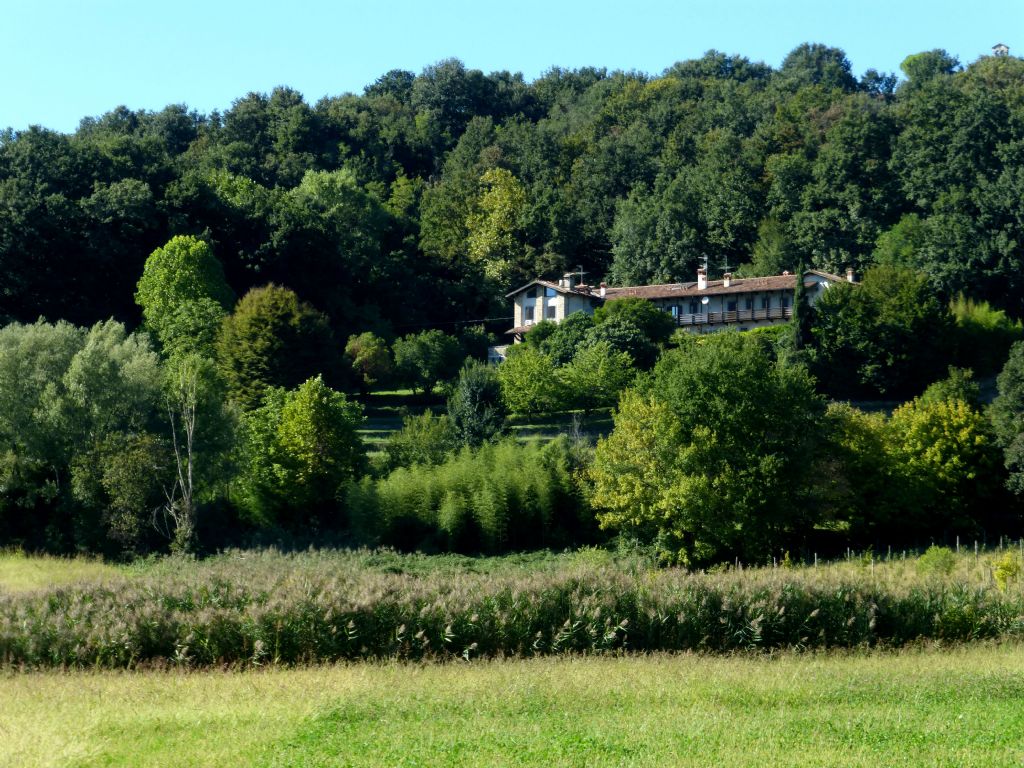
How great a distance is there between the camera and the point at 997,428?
4653 centimetres

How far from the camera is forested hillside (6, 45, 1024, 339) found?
69938 millimetres

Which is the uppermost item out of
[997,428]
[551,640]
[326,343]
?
[326,343]

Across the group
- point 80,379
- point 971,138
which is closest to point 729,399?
point 80,379

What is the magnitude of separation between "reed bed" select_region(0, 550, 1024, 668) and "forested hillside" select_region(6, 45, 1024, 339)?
1765 inches

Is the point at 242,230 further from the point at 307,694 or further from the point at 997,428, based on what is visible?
the point at 307,694

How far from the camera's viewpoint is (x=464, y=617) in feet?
73.0

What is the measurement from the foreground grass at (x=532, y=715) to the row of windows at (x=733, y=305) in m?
59.4

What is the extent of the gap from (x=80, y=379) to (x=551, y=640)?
28.2m

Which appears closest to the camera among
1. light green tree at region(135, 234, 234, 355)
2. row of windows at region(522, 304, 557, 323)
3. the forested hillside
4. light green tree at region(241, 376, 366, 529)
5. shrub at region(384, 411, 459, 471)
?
light green tree at region(241, 376, 366, 529)

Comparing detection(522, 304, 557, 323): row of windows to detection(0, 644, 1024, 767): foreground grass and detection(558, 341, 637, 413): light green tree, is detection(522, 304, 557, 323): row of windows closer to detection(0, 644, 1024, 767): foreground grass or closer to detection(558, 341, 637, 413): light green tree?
detection(558, 341, 637, 413): light green tree

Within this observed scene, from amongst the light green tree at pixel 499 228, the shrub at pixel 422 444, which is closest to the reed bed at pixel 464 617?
the shrub at pixel 422 444

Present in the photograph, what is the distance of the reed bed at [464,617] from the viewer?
21.3 metres

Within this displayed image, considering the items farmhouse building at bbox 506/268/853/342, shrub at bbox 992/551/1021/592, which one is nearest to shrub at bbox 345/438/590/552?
shrub at bbox 992/551/1021/592

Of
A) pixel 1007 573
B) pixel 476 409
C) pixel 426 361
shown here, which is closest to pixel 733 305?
pixel 426 361
